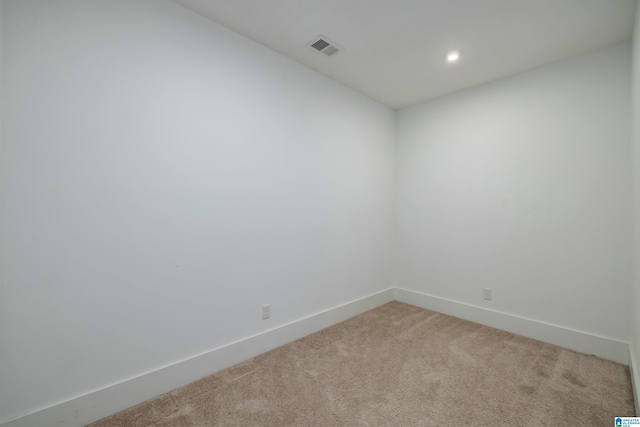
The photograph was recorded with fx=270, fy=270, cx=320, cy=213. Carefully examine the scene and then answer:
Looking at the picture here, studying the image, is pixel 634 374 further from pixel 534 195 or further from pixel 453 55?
pixel 453 55

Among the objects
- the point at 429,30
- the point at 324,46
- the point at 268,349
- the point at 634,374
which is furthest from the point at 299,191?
the point at 634,374

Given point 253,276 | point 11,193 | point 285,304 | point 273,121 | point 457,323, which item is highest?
point 273,121

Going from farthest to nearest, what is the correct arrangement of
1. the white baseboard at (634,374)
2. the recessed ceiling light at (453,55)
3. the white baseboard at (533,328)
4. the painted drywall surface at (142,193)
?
the recessed ceiling light at (453,55), the white baseboard at (533,328), the white baseboard at (634,374), the painted drywall surface at (142,193)

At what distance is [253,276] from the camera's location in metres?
2.35

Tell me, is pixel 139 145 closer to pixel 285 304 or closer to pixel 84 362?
pixel 84 362

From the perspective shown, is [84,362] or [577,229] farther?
[577,229]

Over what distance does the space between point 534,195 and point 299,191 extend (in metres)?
2.34

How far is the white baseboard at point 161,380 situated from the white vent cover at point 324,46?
100.0 inches

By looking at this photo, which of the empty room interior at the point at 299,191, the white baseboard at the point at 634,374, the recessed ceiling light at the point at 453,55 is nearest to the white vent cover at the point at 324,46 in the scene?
the empty room interior at the point at 299,191

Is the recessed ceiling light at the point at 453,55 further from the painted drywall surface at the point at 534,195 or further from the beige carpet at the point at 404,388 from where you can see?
the beige carpet at the point at 404,388

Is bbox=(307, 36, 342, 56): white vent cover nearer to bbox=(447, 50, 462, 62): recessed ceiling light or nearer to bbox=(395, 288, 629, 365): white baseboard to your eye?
bbox=(447, 50, 462, 62): recessed ceiling light

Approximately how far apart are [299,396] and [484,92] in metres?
3.48

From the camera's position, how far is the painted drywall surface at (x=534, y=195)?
231cm

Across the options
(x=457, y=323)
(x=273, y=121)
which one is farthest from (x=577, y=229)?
(x=273, y=121)
